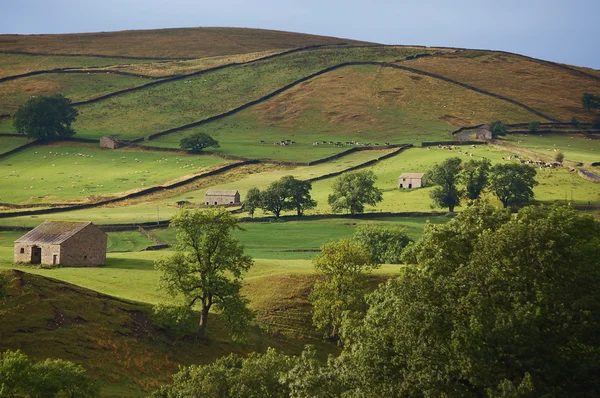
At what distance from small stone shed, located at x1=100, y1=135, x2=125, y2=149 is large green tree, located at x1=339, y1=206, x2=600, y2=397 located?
141m

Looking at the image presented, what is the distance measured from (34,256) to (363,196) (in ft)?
166

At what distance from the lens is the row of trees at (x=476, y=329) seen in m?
35.3

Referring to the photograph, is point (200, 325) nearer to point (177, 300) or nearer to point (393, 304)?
point (177, 300)

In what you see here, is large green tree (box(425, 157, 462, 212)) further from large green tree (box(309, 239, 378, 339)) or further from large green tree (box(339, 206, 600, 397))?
large green tree (box(339, 206, 600, 397))

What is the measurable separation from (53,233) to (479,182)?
205 ft

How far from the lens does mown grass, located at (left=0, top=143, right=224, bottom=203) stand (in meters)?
138

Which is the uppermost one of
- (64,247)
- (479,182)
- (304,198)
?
(479,182)

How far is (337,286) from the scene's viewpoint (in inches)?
2783

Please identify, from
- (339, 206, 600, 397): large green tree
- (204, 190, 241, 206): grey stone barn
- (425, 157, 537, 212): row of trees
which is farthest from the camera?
(204, 190, 241, 206): grey stone barn

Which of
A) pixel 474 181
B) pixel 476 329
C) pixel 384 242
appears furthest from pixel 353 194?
pixel 476 329

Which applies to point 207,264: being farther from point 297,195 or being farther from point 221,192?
point 221,192

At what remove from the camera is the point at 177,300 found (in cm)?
6356

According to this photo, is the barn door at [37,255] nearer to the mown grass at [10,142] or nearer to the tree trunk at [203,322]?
the tree trunk at [203,322]

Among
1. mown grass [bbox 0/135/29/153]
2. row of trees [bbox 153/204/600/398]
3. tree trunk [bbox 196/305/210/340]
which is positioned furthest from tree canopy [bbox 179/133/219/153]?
row of trees [bbox 153/204/600/398]
